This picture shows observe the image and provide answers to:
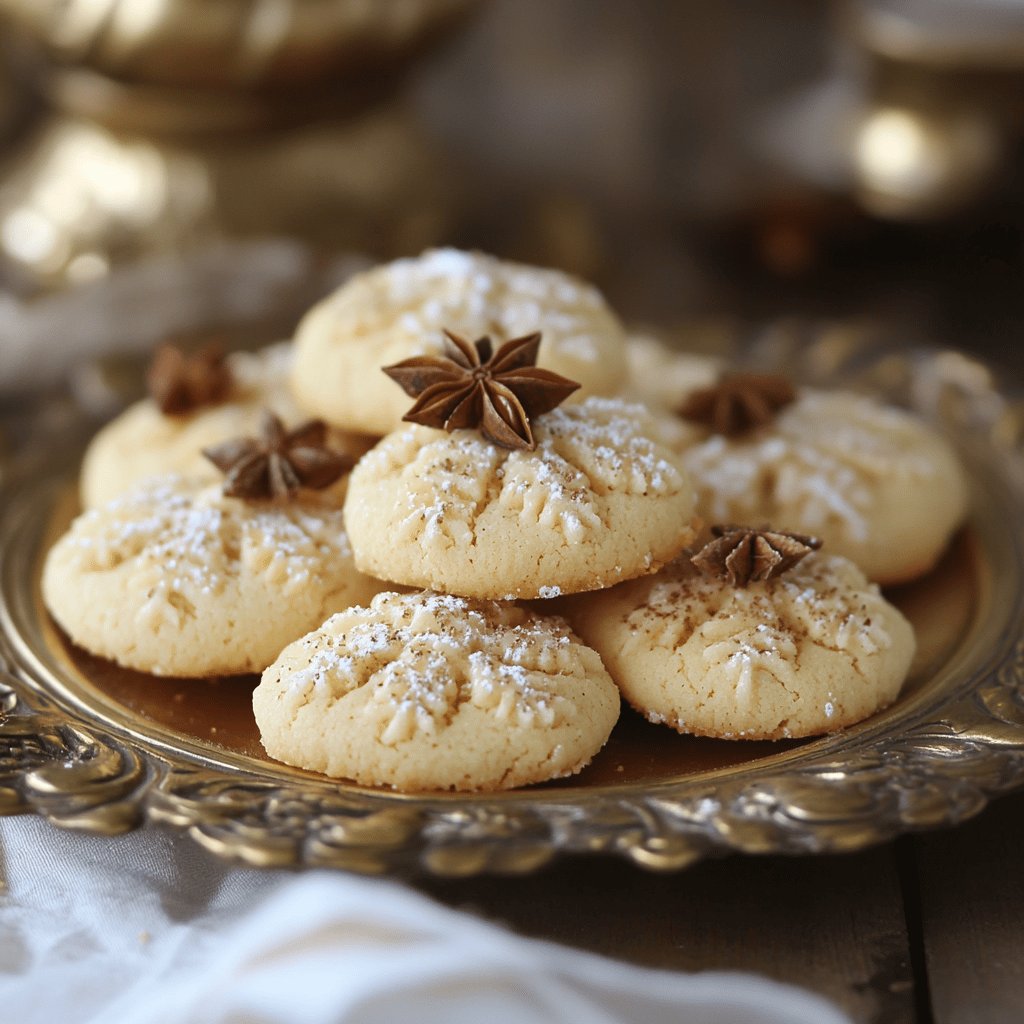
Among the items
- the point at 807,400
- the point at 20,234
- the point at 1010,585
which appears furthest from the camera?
the point at 20,234

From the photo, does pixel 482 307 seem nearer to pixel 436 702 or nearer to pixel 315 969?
pixel 436 702

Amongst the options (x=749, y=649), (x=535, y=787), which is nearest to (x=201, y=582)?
(x=535, y=787)

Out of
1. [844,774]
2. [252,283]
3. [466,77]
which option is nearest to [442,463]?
[844,774]

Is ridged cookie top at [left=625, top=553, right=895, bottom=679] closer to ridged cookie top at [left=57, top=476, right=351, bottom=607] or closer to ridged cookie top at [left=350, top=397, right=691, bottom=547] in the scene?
ridged cookie top at [left=350, top=397, right=691, bottom=547]

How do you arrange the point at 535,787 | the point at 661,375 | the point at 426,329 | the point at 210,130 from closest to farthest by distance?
the point at 535,787
the point at 426,329
the point at 661,375
the point at 210,130

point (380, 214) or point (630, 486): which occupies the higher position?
point (380, 214)

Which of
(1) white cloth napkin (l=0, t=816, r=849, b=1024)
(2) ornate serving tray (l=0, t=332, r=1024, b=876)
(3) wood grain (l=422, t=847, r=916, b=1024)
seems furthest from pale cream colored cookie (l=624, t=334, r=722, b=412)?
(1) white cloth napkin (l=0, t=816, r=849, b=1024)

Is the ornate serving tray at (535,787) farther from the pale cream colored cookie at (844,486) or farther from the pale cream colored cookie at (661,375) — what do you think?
the pale cream colored cookie at (661,375)

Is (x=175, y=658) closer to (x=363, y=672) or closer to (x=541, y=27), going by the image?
(x=363, y=672)
